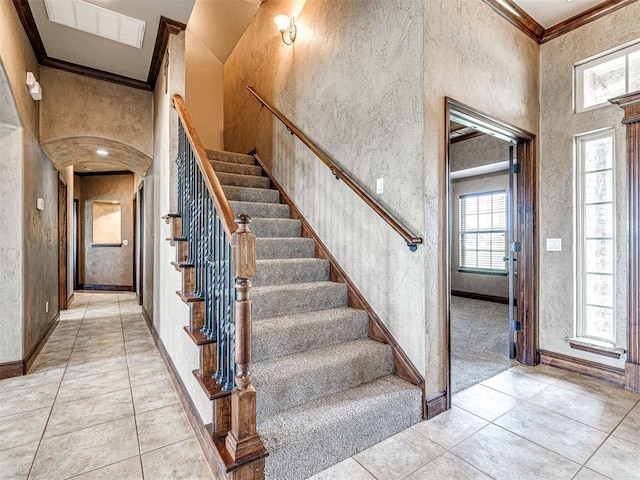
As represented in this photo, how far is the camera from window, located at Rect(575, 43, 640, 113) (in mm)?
2742

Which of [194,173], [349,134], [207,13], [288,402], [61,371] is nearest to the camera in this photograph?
[288,402]

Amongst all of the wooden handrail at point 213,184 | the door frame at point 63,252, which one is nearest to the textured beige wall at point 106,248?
the door frame at point 63,252

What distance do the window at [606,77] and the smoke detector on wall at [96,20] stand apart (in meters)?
3.94

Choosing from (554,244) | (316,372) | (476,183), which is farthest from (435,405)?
(476,183)

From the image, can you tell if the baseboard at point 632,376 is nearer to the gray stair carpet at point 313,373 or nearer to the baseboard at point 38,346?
the gray stair carpet at point 313,373

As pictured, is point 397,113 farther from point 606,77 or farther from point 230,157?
point 230,157

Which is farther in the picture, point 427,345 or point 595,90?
point 595,90

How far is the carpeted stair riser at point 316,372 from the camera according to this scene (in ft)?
6.09

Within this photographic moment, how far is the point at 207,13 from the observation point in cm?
504

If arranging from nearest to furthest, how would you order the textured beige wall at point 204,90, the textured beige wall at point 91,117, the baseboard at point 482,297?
1. the textured beige wall at point 91,117
2. the textured beige wall at point 204,90
3. the baseboard at point 482,297

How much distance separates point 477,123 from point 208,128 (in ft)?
14.5

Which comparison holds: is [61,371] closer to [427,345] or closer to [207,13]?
[427,345]

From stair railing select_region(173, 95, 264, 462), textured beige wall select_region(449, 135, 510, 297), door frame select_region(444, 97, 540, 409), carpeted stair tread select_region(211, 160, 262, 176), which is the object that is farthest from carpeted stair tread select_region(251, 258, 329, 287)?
textured beige wall select_region(449, 135, 510, 297)

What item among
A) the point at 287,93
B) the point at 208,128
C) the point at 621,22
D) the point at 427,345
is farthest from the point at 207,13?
the point at 427,345
